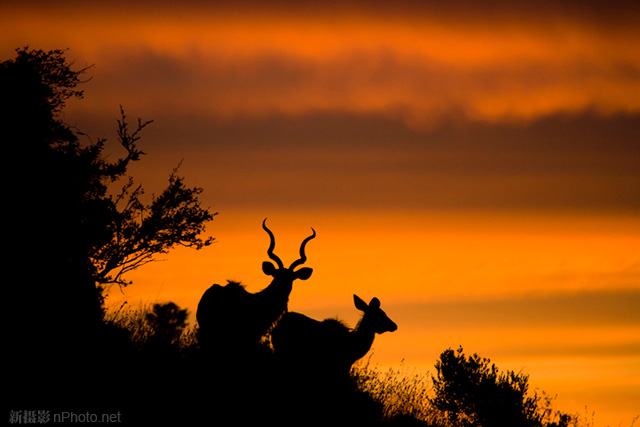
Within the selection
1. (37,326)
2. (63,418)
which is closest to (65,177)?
(37,326)

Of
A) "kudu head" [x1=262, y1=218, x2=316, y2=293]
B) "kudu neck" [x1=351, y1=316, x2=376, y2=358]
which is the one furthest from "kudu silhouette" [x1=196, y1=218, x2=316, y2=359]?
"kudu neck" [x1=351, y1=316, x2=376, y2=358]

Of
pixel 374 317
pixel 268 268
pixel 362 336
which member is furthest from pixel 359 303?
pixel 268 268

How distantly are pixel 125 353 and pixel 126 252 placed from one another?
783 centimetres

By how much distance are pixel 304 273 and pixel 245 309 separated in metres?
2.67

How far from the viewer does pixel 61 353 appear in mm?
16078

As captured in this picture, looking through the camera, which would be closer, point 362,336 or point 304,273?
point 362,336

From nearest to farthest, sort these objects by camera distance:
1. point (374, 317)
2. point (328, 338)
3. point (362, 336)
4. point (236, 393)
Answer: point (236, 393)
point (328, 338)
point (362, 336)
point (374, 317)

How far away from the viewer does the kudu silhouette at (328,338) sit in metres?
21.7

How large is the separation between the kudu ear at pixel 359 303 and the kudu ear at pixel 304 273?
143cm

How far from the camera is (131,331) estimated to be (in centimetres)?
1834

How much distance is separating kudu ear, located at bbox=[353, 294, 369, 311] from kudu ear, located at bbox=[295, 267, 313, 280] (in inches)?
56.4

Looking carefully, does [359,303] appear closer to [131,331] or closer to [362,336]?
[362,336]

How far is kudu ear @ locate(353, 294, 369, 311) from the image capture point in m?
24.2

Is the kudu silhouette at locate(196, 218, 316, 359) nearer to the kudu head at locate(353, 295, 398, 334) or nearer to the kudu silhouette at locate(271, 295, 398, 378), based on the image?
the kudu silhouette at locate(271, 295, 398, 378)
